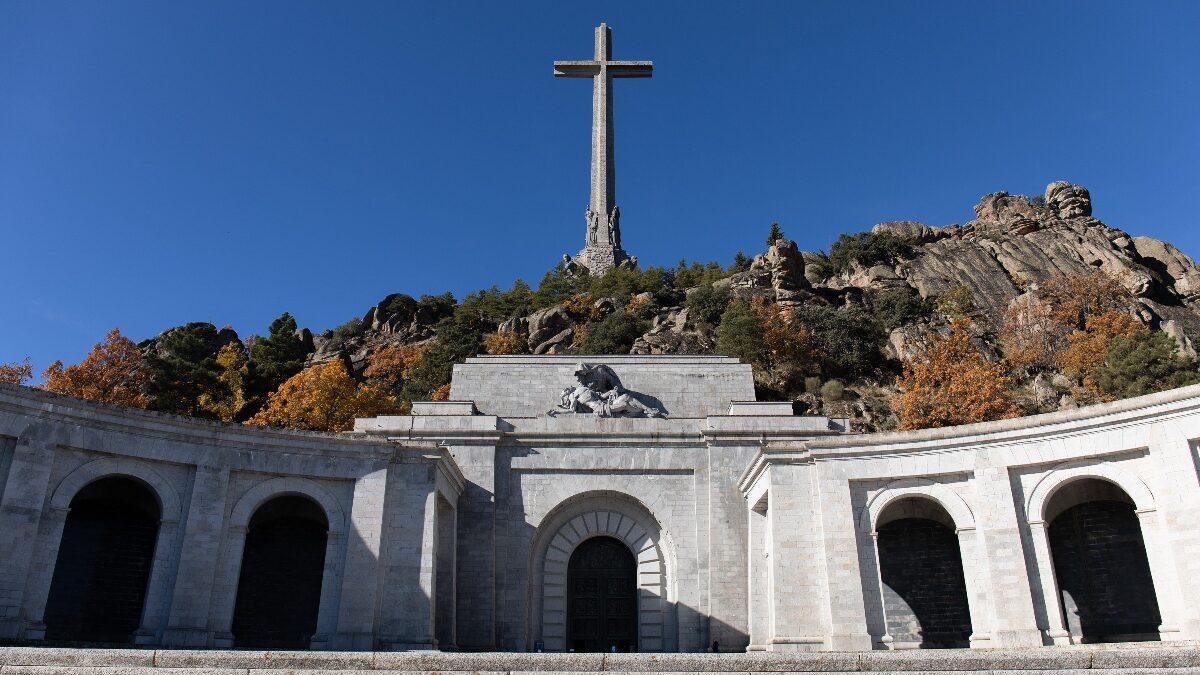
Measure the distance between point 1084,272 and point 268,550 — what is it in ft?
225

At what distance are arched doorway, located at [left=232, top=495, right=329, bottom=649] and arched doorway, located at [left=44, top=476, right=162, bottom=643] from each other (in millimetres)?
2619

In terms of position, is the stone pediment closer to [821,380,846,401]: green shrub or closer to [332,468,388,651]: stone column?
[332,468,388,651]: stone column

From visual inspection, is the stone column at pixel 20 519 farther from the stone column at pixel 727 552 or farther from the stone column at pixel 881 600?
the stone column at pixel 881 600

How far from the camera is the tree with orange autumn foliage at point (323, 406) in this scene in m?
47.8

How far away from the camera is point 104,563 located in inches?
957

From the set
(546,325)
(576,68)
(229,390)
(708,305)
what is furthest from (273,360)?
(576,68)

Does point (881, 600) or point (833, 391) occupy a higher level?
point (833, 391)

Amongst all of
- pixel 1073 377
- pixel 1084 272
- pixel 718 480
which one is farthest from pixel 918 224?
pixel 718 480

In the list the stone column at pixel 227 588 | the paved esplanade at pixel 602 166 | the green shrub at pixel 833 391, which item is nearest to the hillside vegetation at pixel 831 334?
the green shrub at pixel 833 391

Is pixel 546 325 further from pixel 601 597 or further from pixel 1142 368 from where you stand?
pixel 601 597

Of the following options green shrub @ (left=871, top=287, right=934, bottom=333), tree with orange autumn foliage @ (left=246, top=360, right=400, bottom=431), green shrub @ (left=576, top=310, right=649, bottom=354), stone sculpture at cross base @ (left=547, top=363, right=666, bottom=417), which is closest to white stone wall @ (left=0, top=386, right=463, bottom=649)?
stone sculpture at cross base @ (left=547, top=363, right=666, bottom=417)

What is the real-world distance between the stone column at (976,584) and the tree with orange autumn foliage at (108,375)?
43.5 metres

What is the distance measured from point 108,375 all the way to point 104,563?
33492 millimetres

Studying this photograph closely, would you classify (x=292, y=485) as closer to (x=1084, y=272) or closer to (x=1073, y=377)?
(x=1073, y=377)
